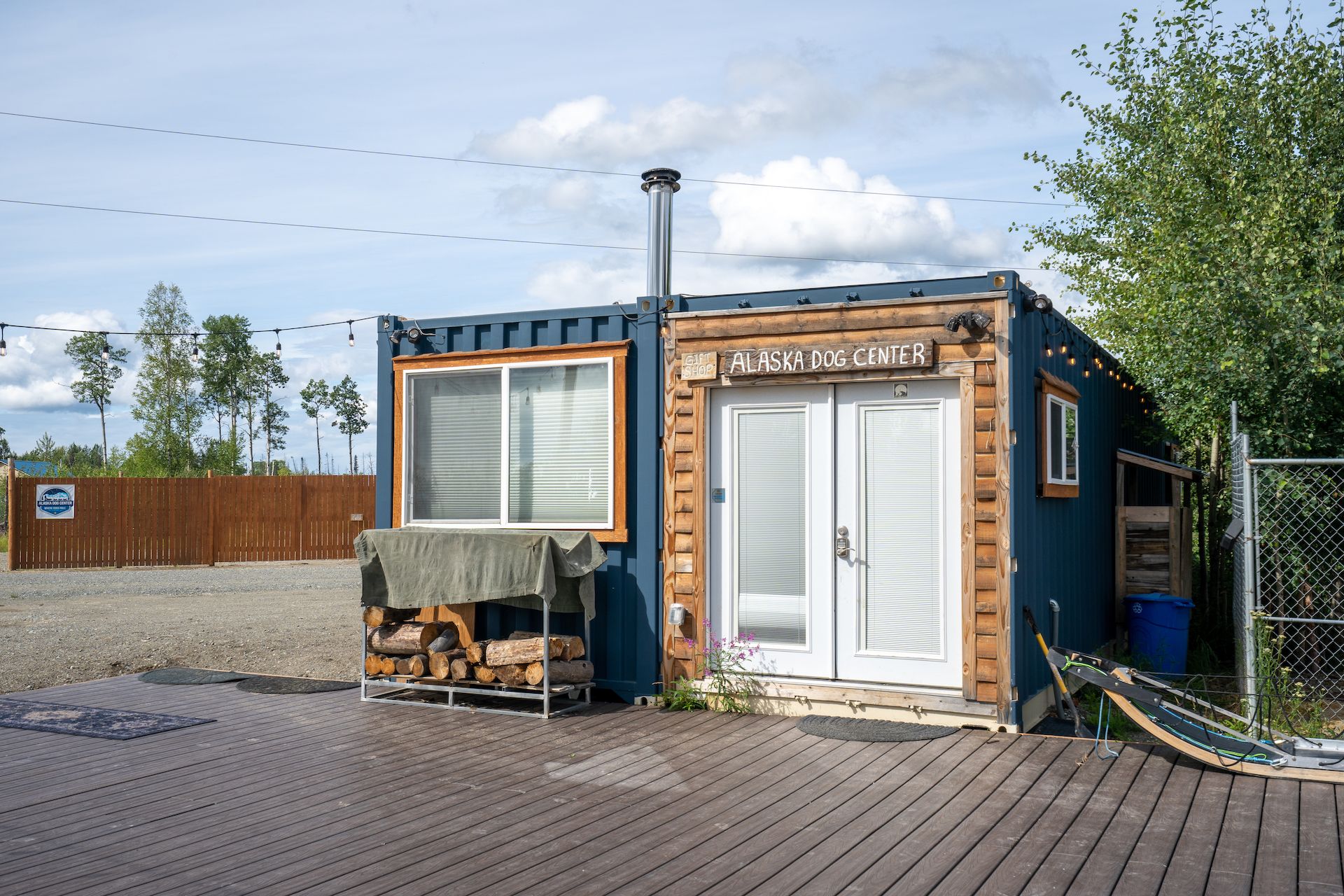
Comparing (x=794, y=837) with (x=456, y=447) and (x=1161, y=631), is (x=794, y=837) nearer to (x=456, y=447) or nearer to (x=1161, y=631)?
(x=456, y=447)

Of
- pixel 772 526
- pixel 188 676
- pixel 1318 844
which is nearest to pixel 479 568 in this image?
pixel 772 526

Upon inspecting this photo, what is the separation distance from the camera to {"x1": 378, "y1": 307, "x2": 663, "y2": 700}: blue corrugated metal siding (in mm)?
7465

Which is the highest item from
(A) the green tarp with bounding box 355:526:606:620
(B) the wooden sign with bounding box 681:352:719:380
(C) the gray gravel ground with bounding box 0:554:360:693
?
(B) the wooden sign with bounding box 681:352:719:380

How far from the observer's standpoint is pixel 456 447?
824 cm

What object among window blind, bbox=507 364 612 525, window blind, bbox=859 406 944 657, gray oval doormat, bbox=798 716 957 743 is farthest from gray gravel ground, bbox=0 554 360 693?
window blind, bbox=859 406 944 657

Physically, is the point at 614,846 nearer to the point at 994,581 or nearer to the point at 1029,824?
the point at 1029,824

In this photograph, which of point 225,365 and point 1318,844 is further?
point 225,365

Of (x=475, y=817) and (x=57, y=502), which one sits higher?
(x=57, y=502)

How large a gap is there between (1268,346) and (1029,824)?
5.49m

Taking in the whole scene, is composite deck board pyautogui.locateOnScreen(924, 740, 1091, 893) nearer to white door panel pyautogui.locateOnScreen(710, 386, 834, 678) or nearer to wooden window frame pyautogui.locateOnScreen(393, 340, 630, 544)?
white door panel pyautogui.locateOnScreen(710, 386, 834, 678)

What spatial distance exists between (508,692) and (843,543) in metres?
2.40

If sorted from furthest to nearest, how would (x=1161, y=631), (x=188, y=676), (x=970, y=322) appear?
(x=1161, y=631) → (x=188, y=676) → (x=970, y=322)

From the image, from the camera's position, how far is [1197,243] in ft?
36.9

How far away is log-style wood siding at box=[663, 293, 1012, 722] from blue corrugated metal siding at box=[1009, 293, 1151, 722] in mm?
110
